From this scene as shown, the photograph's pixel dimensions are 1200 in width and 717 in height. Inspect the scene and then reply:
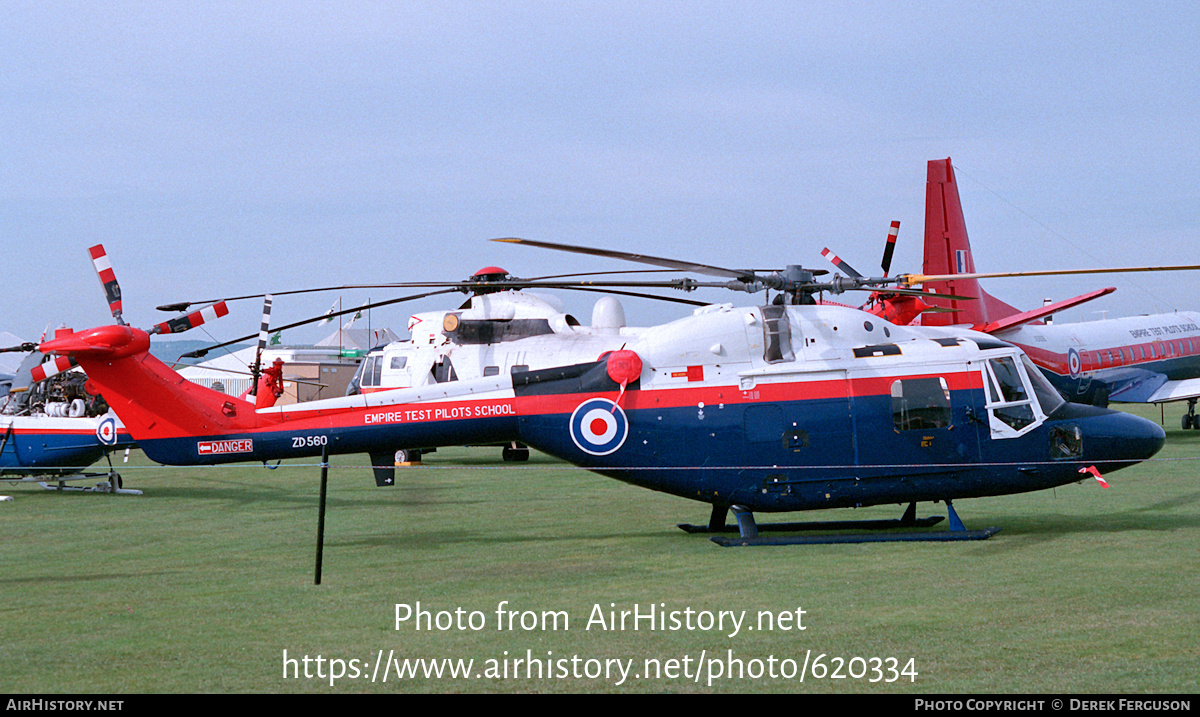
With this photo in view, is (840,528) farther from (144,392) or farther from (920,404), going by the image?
(144,392)

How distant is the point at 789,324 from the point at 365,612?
6.32m

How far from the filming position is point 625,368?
41.7 feet

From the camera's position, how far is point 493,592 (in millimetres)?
9516

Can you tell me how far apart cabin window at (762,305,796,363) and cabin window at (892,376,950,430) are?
4.37 feet

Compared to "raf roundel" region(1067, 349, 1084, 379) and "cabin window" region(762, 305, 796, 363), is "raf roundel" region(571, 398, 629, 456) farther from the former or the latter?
"raf roundel" region(1067, 349, 1084, 379)

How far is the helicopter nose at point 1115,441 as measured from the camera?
12.6 m

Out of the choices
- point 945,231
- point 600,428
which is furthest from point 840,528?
point 945,231

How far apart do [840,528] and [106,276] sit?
A: 36.1 feet

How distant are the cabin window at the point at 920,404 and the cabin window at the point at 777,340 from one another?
133cm

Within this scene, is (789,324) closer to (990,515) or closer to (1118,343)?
(990,515)

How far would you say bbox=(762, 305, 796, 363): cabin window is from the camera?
12672 millimetres

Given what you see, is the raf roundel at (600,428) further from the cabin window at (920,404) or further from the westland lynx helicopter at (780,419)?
Answer: the cabin window at (920,404)

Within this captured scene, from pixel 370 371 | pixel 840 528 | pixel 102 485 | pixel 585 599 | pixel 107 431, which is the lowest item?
pixel 840 528
